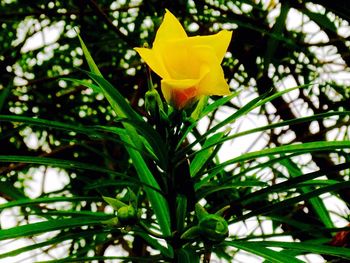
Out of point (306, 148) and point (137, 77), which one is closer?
point (306, 148)

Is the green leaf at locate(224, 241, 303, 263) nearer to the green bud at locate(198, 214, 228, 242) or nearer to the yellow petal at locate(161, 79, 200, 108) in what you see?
the green bud at locate(198, 214, 228, 242)

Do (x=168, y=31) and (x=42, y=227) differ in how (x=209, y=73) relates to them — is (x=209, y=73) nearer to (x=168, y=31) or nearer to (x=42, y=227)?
(x=168, y=31)

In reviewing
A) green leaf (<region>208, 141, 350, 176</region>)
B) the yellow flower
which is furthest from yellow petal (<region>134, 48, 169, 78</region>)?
green leaf (<region>208, 141, 350, 176</region>)

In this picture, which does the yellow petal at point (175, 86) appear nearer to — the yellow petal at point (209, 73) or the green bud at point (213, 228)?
the yellow petal at point (209, 73)

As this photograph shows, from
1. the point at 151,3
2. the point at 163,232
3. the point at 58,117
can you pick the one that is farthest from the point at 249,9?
the point at 163,232

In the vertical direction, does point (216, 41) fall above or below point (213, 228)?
above

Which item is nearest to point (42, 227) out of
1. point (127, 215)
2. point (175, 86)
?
point (127, 215)

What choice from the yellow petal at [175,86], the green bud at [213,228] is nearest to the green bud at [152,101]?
the yellow petal at [175,86]

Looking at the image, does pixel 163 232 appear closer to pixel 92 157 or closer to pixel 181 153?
pixel 181 153
